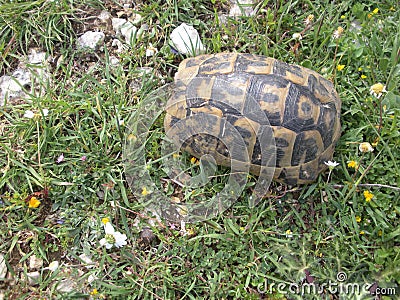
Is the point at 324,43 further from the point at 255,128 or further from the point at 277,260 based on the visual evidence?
the point at 277,260

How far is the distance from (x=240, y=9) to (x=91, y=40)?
126cm

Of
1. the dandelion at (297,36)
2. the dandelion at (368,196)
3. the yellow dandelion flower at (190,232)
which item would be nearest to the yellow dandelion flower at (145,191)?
the yellow dandelion flower at (190,232)

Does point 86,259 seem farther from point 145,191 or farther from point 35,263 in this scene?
point 145,191

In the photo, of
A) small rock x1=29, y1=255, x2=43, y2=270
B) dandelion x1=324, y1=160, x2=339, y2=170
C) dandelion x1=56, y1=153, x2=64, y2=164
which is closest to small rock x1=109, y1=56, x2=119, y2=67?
dandelion x1=56, y1=153, x2=64, y2=164

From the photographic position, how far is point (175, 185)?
9.99 feet

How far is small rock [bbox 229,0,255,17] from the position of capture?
135 inches

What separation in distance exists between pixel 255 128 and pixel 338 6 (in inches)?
60.2

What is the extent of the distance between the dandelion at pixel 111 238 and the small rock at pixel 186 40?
1490 mm

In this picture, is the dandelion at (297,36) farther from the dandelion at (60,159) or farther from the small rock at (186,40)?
the dandelion at (60,159)

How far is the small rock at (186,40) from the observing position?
10.8ft

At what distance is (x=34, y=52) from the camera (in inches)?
134

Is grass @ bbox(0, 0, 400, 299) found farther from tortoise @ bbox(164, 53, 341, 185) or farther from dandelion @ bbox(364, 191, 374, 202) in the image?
tortoise @ bbox(164, 53, 341, 185)

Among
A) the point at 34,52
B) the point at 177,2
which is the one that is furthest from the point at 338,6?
the point at 34,52

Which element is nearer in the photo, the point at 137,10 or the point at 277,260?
the point at 277,260
